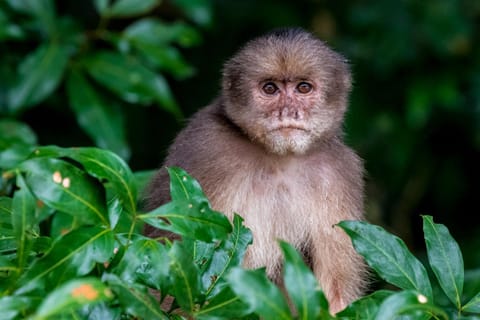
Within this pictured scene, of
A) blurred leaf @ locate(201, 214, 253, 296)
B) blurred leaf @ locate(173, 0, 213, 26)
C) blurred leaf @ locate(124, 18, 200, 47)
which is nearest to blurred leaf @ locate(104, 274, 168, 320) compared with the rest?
blurred leaf @ locate(201, 214, 253, 296)

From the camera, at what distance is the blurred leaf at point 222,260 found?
3.39 metres

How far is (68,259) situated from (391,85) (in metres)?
7.16

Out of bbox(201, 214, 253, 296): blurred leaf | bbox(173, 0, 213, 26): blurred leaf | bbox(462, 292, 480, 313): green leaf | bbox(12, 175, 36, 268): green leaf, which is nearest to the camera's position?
bbox(12, 175, 36, 268): green leaf

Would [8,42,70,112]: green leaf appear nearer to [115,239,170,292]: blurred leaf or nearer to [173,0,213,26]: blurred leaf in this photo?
[173,0,213,26]: blurred leaf

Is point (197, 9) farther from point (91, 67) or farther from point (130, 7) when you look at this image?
point (91, 67)

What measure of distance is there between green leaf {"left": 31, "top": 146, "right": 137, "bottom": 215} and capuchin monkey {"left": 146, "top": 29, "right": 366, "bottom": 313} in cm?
186

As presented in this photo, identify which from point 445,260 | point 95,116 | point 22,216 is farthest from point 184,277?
point 95,116

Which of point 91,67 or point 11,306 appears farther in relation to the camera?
point 91,67

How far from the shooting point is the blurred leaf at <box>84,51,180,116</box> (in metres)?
6.86

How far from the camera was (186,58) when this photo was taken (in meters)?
9.80

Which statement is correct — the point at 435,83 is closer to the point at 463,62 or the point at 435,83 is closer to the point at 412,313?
the point at 463,62

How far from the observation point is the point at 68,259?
305cm

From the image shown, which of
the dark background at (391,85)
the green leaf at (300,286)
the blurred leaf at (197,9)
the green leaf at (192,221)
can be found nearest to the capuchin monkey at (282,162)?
the green leaf at (192,221)

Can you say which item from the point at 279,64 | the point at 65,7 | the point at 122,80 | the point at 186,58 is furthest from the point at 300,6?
the point at 279,64
